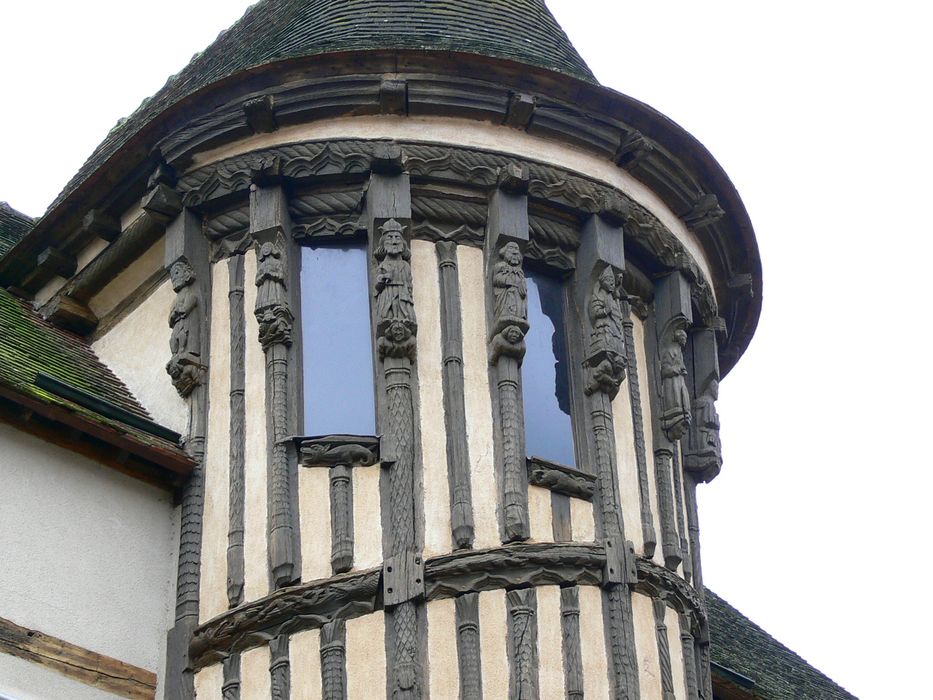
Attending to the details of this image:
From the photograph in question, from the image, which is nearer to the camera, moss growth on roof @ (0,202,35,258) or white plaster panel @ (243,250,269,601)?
white plaster panel @ (243,250,269,601)

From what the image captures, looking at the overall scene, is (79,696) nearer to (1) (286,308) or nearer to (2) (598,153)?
(1) (286,308)

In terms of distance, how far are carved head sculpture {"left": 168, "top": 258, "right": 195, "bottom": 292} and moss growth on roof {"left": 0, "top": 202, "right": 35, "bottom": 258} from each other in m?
3.40

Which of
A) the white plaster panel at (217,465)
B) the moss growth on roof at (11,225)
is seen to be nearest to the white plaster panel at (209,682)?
the white plaster panel at (217,465)

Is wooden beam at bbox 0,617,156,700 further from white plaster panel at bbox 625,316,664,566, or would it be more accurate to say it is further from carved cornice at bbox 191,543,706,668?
white plaster panel at bbox 625,316,664,566

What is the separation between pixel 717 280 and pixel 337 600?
458cm

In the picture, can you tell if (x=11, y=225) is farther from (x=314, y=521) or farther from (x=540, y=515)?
(x=540, y=515)

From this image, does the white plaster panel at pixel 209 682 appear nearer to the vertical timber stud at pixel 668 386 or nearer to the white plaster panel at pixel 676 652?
the white plaster panel at pixel 676 652

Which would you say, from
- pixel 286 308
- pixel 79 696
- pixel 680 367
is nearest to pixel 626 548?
pixel 680 367

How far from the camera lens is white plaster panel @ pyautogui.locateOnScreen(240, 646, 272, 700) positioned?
37.0 ft

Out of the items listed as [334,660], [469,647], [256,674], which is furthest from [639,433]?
[256,674]

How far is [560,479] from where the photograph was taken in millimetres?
11938

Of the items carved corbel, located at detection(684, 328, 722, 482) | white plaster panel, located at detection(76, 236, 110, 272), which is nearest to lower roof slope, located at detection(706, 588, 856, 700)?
carved corbel, located at detection(684, 328, 722, 482)

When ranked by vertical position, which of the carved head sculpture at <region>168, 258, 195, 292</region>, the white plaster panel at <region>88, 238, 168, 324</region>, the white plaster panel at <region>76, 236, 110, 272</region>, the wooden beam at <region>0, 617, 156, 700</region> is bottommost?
the wooden beam at <region>0, 617, 156, 700</region>

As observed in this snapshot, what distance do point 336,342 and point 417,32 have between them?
9.24 ft
